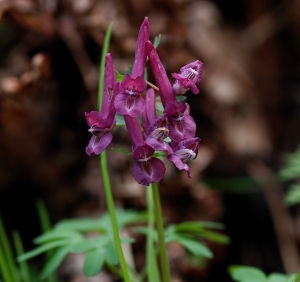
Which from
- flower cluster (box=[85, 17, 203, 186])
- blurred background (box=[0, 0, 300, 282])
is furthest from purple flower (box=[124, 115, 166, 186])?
blurred background (box=[0, 0, 300, 282])

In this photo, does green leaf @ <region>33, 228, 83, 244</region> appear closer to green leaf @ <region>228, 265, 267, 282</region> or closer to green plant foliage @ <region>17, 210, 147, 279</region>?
green plant foliage @ <region>17, 210, 147, 279</region>

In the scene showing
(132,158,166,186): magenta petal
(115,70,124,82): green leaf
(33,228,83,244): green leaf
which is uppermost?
(115,70,124,82): green leaf

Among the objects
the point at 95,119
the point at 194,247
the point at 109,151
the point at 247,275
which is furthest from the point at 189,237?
the point at 109,151

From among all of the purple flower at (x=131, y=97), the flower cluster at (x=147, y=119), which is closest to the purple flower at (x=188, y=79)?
the flower cluster at (x=147, y=119)

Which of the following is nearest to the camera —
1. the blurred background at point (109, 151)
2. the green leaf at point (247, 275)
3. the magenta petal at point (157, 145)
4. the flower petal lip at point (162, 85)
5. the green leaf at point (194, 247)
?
the magenta petal at point (157, 145)

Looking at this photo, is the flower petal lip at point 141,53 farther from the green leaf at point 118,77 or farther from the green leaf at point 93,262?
the green leaf at point 93,262

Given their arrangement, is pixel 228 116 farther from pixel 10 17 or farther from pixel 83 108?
pixel 10 17
